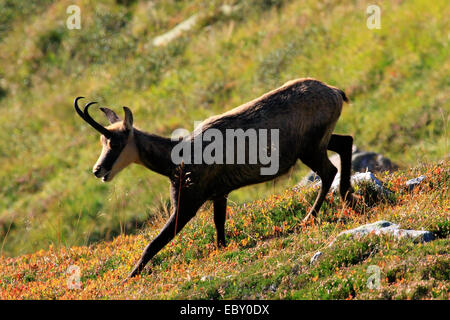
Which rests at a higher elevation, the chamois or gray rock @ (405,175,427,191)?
the chamois

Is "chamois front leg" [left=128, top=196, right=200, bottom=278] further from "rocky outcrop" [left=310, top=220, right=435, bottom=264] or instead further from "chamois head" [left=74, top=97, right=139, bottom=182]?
"rocky outcrop" [left=310, top=220, right=435, bottom=264]

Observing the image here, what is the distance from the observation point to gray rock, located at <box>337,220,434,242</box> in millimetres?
7966

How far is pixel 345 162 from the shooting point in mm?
9914

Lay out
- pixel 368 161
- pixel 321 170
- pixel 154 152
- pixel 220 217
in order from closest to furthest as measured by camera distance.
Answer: pixel 154 152 < pixel 220 217 < pixel 321 170 < pixel 368 161

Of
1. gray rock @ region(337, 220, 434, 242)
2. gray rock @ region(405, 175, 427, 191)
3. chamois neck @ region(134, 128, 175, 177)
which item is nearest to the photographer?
gray rock @ region(337, 220, 434, 242)

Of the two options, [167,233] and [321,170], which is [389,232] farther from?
[167,233]

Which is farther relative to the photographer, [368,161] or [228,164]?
[368,161]

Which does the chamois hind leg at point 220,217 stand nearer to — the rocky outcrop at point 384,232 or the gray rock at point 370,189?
the rocky outcrop at point 384,232

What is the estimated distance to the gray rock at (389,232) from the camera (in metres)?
7.97

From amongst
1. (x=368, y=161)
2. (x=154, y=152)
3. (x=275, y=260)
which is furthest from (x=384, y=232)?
(x=368, y=161)

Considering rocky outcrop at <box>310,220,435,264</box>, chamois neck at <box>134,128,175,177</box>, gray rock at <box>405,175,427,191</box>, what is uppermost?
chamois neck at <box>134,128,175,177</box>

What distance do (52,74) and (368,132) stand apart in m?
15.1

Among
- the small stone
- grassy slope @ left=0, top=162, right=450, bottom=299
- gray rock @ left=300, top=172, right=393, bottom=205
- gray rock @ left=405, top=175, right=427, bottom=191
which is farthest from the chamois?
the small stone

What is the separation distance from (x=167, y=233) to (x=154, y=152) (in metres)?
1.18
